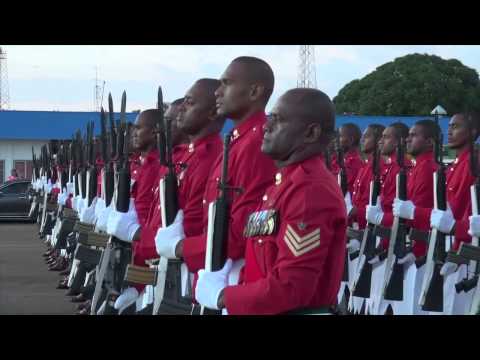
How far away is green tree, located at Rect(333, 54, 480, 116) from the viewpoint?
39688 mm

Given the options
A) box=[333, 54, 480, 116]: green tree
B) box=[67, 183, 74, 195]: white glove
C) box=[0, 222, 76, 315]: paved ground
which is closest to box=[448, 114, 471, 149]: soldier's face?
box=[0, 222, 76, 315]: paved ground

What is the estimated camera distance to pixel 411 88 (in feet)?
133

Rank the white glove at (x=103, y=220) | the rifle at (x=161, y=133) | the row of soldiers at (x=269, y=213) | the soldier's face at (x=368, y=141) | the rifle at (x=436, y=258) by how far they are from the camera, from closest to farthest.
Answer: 1. the row of soldiers at (x=269, y=213)
2. the rifle at (x=161, y=133)
3. the rifle at (x=436, y=258)
4. the white glove at (x=103, y=220)
5. the soldier's face at (x=368, y=141)

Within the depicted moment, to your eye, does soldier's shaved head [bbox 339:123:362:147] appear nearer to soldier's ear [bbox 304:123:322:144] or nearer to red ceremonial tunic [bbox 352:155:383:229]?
red ceremonial tunic [bbox 352:155:383:229]

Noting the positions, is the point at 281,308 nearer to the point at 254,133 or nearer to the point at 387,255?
the point at 254,133

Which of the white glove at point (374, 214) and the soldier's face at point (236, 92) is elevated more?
the soldier's face at point (236, 92)

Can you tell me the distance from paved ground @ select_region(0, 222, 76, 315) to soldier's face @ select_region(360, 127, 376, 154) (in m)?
3.59

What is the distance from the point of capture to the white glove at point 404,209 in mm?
7809

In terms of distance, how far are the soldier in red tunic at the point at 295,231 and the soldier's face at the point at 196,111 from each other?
1.83 metres

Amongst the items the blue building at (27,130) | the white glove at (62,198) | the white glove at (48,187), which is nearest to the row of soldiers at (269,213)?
the white glove at (62,198)

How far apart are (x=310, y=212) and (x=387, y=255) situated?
5.32 meters

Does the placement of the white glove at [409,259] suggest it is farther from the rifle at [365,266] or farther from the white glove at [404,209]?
the rifle at [365,266]

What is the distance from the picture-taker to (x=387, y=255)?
8.31m
